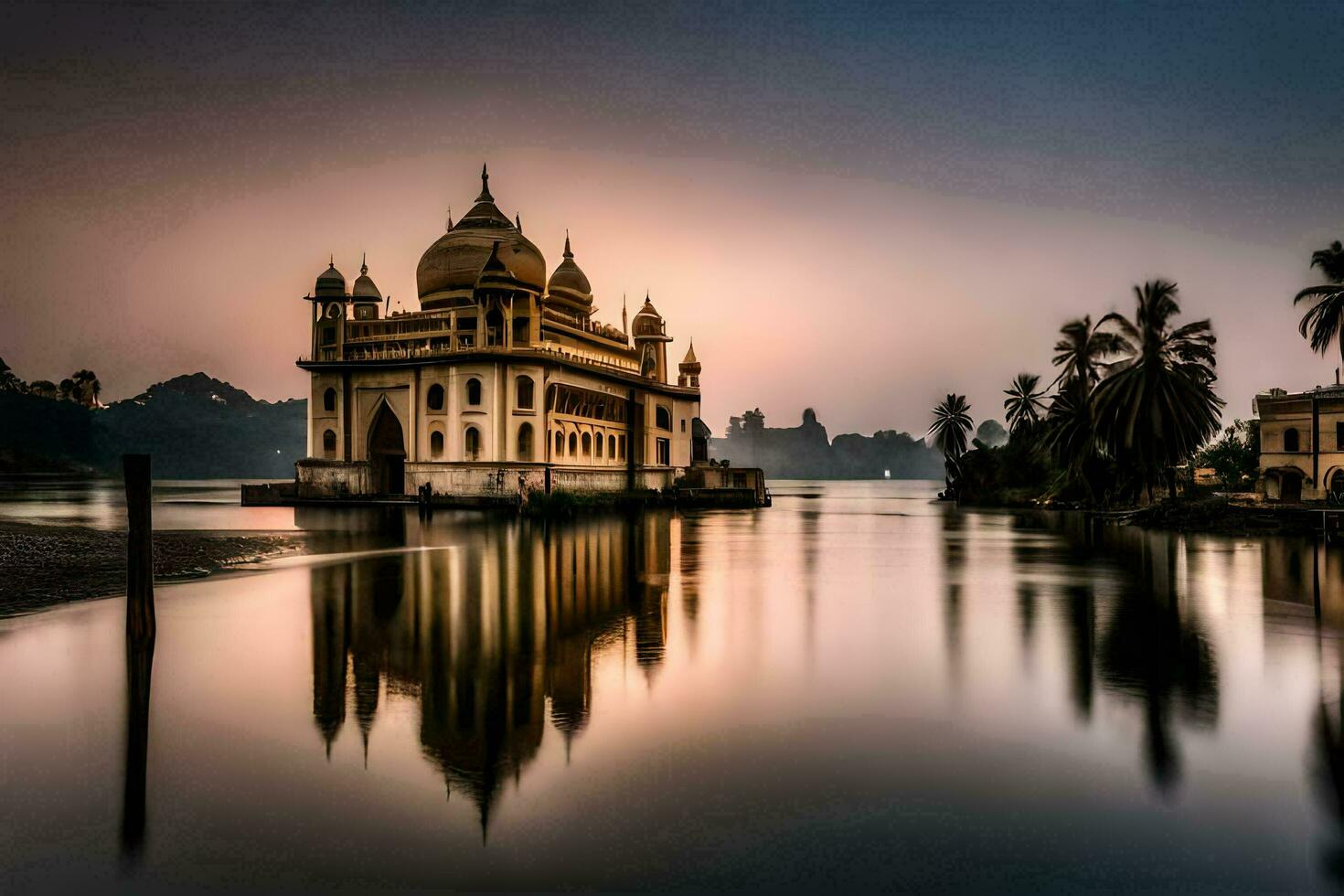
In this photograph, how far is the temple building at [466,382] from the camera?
172ft

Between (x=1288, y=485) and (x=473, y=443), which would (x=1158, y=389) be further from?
(x=473, y=443)

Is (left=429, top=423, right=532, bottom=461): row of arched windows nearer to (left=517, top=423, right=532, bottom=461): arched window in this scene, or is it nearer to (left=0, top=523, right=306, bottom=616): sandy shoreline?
(left=517, top=423, right=532, bottom=461): arched window

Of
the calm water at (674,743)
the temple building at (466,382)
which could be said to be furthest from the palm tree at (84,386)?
the calm water at (674,743)

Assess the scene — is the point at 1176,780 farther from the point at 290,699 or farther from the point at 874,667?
the point at 290,699

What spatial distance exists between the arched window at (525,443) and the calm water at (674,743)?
38.0m

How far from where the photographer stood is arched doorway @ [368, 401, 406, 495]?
5697cm

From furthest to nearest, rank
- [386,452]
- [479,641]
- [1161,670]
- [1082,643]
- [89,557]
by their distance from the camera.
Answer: [386,452], [89,557], [1082,643], [479,641], [1161,670]

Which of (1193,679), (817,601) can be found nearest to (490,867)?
(1193,679)

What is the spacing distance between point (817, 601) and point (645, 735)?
8.89 m

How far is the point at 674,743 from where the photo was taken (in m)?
7.09

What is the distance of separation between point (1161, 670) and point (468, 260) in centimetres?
5413

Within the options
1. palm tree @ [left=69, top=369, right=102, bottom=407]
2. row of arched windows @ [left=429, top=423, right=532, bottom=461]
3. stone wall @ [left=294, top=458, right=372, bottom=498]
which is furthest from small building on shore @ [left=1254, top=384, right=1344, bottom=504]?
palm tree @ [left=69, top=369, right=102, bottom=407]

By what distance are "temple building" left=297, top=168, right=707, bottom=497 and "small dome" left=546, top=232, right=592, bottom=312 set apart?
253 millimetres

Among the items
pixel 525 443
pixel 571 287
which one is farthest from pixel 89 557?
pixel 571 287
